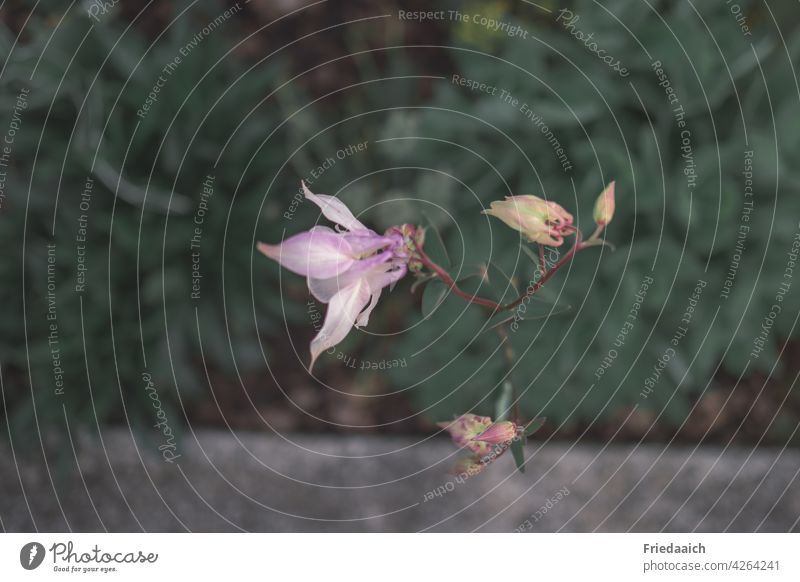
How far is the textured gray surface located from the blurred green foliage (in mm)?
136

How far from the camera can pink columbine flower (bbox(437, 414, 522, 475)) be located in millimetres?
475

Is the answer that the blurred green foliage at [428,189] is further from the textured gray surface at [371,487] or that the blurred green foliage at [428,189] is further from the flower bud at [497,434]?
the flower bud at [497,434]

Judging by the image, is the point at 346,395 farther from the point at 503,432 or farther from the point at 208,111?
the point at 503,432

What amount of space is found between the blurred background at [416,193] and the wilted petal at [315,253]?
465mm

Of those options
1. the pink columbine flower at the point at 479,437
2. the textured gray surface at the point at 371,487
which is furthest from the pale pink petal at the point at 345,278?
the textured gray surface at the point at 371,487

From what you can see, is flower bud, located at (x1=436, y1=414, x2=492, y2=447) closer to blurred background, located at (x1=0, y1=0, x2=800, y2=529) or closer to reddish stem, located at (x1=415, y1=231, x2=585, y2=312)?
reddish stem, located at (x1=415, y1=231, x2=585, y2=312)

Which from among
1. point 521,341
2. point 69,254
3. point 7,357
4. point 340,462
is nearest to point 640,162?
point 521,341

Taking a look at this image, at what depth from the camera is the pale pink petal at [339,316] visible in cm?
41

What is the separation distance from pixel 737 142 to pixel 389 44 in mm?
592

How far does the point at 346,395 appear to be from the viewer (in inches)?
48.7
